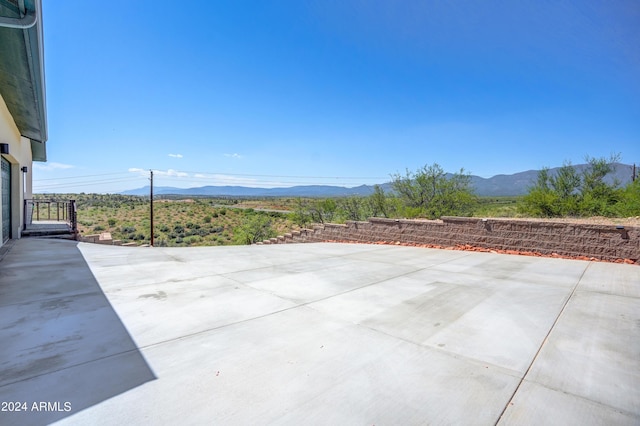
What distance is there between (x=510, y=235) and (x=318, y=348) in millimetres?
7571

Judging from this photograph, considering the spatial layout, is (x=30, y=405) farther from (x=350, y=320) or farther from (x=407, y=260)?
(x=407, y=260)

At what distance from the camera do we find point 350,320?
12.3 feet

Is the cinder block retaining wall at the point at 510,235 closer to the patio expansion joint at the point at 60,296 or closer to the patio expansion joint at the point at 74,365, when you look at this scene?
the patio expansion joint at the point at 60,296

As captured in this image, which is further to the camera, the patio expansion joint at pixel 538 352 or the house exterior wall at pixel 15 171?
the house exterior wall at pixel 15 171

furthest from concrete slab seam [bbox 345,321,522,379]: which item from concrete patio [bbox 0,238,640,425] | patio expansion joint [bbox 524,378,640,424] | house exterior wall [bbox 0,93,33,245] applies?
house exterior wall [bbox 0,93,33,245]

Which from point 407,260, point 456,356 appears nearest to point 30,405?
point 456,356

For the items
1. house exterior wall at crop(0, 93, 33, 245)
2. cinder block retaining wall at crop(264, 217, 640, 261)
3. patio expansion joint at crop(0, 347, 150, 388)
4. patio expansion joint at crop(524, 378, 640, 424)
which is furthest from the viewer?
house exterior wall at crop(0, 93, 33, 245)

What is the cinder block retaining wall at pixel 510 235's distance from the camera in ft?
23.6

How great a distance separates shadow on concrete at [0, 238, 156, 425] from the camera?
2.19m

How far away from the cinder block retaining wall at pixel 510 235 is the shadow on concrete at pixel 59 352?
27.2ft

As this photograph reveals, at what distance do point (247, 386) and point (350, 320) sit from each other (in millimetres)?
1601

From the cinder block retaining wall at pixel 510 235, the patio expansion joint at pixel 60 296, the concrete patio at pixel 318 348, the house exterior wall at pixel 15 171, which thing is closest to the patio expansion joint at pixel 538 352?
the concrete patio at pixel 318 348

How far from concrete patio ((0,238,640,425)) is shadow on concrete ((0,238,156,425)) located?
0.6 inches

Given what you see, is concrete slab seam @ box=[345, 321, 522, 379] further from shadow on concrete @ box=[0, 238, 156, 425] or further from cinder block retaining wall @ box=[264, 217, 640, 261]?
cinder block retaining wall @ box=[264, 217, 640, 261]
